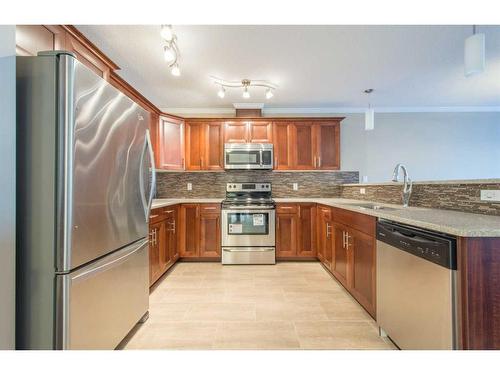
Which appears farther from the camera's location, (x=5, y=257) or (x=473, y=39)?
(x=473, y=39)

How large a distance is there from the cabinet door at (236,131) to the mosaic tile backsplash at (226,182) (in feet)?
2.04

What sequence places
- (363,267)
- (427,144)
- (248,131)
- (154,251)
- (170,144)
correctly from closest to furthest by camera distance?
1. (363,267)
2. (154,251)
3. (170,144)
4. (248,131)
5. (427,144)

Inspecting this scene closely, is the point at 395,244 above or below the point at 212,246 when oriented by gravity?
above

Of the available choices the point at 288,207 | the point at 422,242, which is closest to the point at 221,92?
the point at 288,207

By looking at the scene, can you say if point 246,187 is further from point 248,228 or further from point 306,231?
point 306,231

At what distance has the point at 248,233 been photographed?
3492mm

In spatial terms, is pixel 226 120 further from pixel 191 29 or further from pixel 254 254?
pixel 254 254

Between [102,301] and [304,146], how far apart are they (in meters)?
3.30

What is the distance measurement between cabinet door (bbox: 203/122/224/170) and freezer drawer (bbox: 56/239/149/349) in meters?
2.15

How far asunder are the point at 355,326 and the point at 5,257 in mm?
2167

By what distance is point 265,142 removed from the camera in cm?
388

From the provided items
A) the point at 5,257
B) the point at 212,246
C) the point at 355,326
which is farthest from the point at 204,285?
the point at 5,257

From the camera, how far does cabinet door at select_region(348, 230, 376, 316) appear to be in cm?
188
